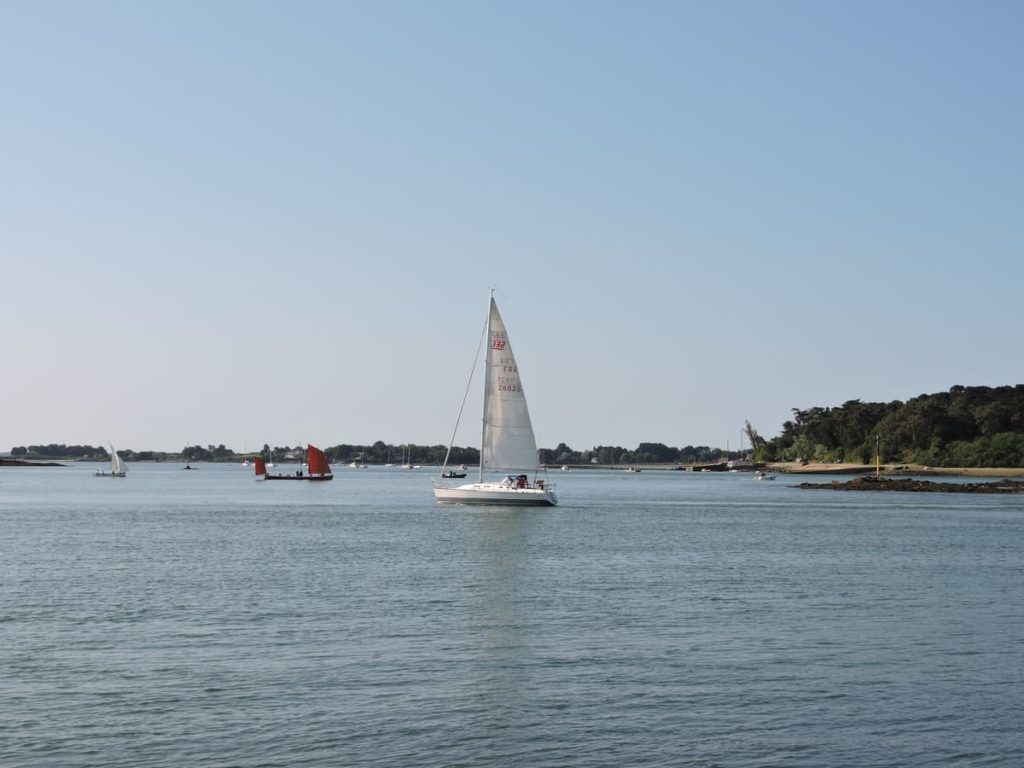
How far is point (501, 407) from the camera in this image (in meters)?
94.0

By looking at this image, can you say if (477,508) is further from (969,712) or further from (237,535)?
(969,712)

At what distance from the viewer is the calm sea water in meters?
21.5

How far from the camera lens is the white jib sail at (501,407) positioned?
93875 millimetres

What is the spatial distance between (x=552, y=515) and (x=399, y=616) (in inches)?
2368

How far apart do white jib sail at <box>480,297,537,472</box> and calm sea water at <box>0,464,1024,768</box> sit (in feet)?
96.9

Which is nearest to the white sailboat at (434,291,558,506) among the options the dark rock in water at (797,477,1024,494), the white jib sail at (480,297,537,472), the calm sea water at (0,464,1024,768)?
the white jib sail at (480,297,537,472)

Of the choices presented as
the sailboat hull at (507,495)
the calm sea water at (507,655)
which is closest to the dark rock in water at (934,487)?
the sailboat hull at (507,495)

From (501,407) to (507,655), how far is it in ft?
211

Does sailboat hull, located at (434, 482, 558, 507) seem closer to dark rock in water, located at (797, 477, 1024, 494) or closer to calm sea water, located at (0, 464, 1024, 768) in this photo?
calm sea water, located at (0, 464, 1024, 768)

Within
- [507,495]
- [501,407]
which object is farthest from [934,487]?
[501,407]

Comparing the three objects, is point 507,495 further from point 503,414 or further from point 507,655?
point 507,655

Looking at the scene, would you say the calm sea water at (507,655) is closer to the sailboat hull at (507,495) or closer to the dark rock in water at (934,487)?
the sailboat hull at (507,495)

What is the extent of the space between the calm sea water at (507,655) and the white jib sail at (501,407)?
29.5 m

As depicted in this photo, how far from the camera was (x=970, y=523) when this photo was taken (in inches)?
3546
